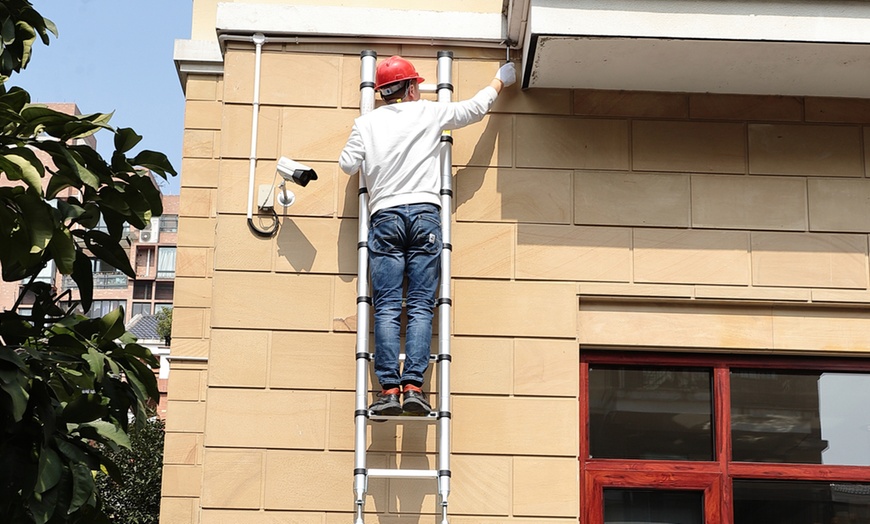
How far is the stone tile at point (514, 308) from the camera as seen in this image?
19.3 ft

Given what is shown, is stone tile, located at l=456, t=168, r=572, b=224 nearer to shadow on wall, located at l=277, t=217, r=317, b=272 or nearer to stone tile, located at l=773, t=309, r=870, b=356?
shadow on wall, located at l=277, t=217, r=317, b=272

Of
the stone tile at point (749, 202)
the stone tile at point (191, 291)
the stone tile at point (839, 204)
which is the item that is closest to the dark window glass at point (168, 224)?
the stone tile at point (191, 291)

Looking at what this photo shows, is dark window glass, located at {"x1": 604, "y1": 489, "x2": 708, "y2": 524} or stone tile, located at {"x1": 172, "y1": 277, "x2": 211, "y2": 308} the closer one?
dark window glass, located at {"x1": 604, "y1": 489, "x2": 708, "y2": 524}

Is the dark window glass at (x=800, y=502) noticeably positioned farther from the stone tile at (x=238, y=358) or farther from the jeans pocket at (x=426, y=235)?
the stone tile at (x=238, y=358)

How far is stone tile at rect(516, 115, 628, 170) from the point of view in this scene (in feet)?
20.0

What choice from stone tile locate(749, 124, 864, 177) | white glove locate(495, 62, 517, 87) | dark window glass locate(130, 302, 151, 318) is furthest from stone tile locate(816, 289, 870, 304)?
dark window glass locate(130, 302, 151, 318)

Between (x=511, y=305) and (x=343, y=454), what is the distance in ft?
3.61

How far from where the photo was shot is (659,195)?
609 centimetres

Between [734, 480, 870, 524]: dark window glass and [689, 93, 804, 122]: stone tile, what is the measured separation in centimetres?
187

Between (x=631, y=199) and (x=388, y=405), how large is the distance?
5.67 ft

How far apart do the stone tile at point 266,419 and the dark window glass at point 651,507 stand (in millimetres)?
1457

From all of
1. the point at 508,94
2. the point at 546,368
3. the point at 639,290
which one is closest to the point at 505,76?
the point at 508,94

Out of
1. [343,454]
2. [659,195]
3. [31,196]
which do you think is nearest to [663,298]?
[659,195]

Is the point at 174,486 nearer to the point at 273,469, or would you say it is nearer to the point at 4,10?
the point at 273,469
